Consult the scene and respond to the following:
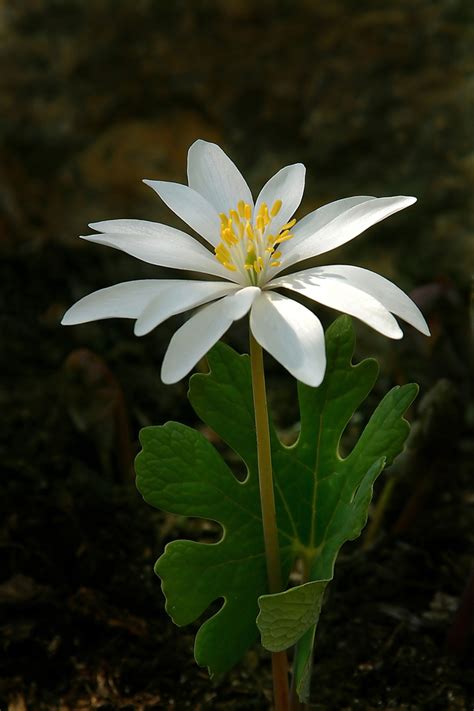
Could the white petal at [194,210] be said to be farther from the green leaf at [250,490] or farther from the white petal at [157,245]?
the green leaf at [250,490]

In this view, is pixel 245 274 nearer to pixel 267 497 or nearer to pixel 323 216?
pixel 323 216

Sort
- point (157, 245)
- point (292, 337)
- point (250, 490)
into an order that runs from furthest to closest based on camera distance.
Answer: point (250, 490) < point (157, 245) < point (292, 337)

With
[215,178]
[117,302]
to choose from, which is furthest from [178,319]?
[117,302]

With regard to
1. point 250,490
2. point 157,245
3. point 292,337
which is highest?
point 157,245

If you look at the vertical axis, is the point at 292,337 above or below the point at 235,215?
below

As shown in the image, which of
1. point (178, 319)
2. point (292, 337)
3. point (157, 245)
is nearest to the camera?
point (292, 337)

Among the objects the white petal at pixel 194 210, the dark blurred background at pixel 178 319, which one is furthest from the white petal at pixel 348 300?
the dark blurred background at pixel 178 319
